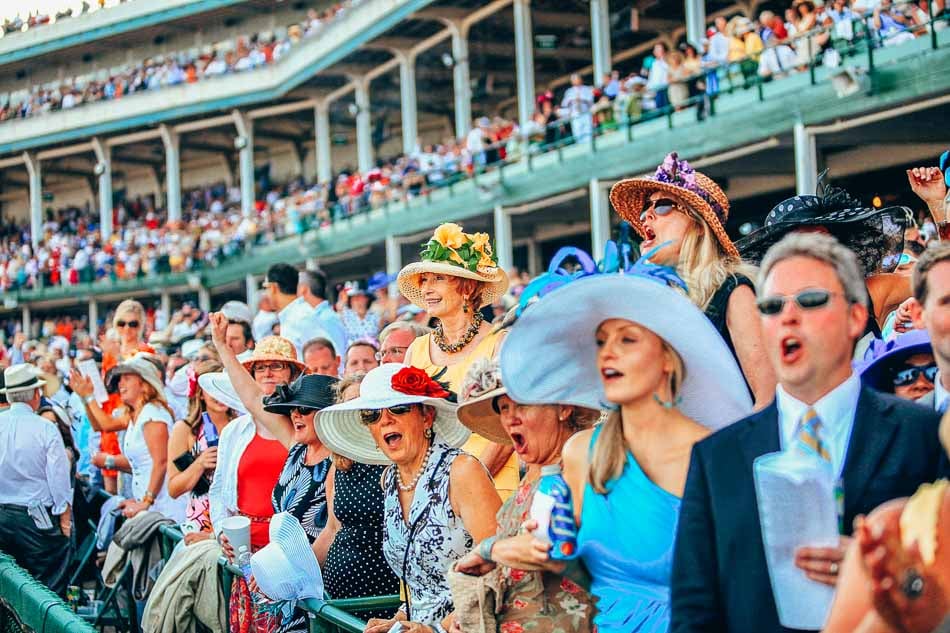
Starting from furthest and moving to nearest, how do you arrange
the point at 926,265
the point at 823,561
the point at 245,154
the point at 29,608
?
1. the point at 245,154
2. the point at 29,608
3. the point at 926,265
4. the point at 823,561

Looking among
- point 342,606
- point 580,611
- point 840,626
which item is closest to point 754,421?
point 840,626

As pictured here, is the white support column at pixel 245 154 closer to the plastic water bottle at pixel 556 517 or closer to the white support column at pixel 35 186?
the white support column at pixel 35 186

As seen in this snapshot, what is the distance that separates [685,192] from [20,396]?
5513mm

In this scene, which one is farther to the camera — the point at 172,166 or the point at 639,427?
the point at 172,166

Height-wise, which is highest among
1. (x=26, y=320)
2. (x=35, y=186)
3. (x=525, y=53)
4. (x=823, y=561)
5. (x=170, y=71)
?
(x=170, y=71)

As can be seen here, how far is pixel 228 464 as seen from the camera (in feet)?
18.5

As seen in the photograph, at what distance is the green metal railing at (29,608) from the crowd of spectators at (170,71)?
2393 centimetres

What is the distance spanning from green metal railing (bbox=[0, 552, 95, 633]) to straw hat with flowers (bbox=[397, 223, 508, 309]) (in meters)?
2.13

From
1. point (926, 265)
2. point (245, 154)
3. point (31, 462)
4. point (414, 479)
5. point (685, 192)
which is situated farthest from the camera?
point (245, 154)

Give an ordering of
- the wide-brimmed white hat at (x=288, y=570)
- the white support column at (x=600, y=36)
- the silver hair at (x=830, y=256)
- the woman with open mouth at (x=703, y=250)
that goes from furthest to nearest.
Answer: the white support column at (x=600, y=36) < the wide-brimmed white hat at (x=288, y=570) < the woman with open mouth at (x=703, y=250) < the silver hair at (x=830, y=256)

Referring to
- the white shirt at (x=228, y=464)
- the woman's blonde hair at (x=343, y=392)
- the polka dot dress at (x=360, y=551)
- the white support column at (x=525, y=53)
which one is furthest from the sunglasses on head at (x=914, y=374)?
the white support column at (x=525, y=53)

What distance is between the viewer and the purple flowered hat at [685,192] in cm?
382

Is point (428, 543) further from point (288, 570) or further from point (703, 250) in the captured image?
point (703, 250)

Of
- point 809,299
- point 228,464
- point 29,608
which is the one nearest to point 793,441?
point 809,299
